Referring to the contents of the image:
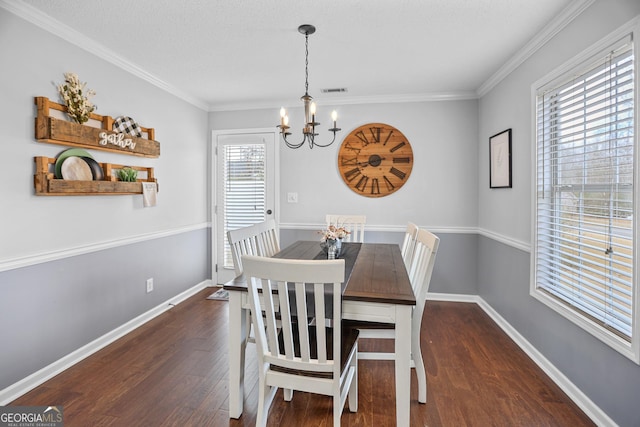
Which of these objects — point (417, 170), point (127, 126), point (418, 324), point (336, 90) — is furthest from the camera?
point (417, 170)

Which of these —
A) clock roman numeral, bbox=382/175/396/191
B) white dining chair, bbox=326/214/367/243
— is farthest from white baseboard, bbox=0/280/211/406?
clock roman numeral, bbox=382/175/396/191

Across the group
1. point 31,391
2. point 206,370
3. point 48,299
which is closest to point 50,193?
point 48,299

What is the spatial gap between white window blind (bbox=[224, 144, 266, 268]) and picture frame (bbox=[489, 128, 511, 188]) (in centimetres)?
259

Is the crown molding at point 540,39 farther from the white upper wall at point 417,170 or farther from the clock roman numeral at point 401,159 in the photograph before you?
the clock roman numeral at point 401,159

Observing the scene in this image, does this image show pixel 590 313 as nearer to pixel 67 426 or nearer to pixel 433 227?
pixel 433 227

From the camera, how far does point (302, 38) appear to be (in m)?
2.51

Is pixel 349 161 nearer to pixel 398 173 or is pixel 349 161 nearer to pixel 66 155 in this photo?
pixel 398 173

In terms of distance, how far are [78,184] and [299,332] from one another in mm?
2044

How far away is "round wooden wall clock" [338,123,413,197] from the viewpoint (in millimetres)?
3922

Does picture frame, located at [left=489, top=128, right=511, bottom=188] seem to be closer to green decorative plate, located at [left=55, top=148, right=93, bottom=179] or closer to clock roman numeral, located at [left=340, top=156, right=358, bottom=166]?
clock roman numeral, located at [left=340, top=156, right=358, bottom=166]

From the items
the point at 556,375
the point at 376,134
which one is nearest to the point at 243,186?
the point at 376,134

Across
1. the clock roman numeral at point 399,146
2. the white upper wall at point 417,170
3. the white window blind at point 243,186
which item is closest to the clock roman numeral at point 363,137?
the white upper wall at point 417,170

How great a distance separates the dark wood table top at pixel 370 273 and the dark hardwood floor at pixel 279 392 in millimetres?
763

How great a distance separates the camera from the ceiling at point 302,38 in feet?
6.89
